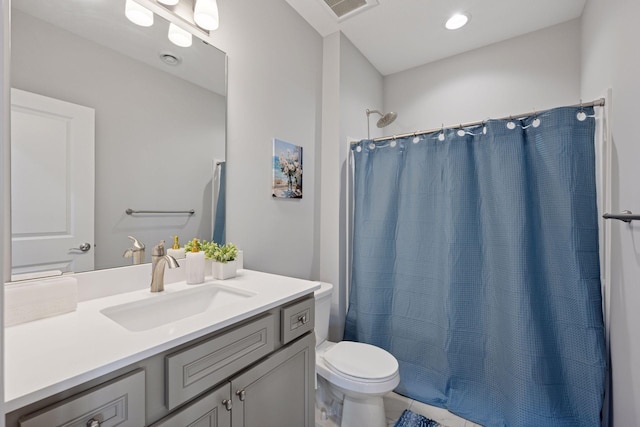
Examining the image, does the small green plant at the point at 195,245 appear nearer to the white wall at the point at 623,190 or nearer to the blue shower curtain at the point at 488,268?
the blue shower curtain at the point at 488,268

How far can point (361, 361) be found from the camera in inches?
62.0

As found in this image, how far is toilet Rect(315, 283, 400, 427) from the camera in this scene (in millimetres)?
1428

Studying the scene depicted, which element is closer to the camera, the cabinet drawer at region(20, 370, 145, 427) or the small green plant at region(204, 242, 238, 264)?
the cabinet drawer at region(20, 370, 145, 427)

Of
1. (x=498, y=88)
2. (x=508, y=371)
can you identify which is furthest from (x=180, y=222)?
(x=498, y=88)

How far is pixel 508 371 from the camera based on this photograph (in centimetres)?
163

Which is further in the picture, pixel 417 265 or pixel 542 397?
pixel 417 265

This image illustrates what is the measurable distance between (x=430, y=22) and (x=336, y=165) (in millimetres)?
1185

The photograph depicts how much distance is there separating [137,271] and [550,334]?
204 centimetres

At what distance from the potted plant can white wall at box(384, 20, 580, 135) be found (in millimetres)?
2025

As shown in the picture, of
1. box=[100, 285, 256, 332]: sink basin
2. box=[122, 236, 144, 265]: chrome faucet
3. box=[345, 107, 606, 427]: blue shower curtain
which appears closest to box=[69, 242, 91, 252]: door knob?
box=[122, 236, 144, 265]: chrome faucet

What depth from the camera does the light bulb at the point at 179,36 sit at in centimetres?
127

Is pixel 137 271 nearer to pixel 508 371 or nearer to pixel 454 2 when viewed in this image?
pixel 508 371

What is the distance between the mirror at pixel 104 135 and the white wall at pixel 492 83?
1.84 metres

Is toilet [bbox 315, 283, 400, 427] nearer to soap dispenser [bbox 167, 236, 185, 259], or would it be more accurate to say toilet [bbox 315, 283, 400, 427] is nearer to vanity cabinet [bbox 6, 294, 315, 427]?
vanity cabinet [bbox 6, 294, 315, 427]
